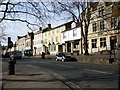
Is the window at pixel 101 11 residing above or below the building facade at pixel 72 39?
above

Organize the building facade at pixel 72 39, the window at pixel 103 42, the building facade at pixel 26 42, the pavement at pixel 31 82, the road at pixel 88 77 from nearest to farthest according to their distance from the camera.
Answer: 1. the pavement at pixel 31 82
2. the road at pixel 88 77
3. the window at pixel 103 42
4. the building facade at pixel 72 39
5. the building facade at pixel 26 42

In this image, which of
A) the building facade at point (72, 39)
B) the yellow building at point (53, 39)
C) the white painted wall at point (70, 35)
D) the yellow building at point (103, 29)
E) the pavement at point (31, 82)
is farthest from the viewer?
the yellow building at point (53, 39)

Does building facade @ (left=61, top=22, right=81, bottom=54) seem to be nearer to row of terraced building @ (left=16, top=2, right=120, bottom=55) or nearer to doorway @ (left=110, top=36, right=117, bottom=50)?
row of terraced building @ (left=16, top=2, right=120, bottom=55)

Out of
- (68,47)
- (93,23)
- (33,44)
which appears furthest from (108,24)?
(33,44)

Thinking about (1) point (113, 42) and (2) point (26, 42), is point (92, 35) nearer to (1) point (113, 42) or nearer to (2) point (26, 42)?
(1) point (113, 42)

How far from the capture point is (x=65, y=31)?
89312mm

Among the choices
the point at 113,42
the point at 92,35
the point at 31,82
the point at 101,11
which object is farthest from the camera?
the point at 92,35

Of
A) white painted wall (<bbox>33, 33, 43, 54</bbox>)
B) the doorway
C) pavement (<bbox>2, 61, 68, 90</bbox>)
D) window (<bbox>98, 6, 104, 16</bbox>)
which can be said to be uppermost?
window (<bbox>98, 6, 104, 16</bbox>)

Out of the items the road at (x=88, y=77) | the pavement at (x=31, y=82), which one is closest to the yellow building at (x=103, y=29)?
the road at (x=88, y=77)

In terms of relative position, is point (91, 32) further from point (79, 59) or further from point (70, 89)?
point (70, 89)

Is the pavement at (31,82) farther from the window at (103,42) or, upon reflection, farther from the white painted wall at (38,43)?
the white painted wall at (38,43)

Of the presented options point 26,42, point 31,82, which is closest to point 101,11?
point 31,82

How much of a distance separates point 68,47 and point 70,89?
72.2 meters

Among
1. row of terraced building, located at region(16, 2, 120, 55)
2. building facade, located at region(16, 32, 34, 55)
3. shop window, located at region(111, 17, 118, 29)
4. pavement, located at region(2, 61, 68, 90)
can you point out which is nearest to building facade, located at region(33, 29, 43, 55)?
row of terraced building, located at region(16, 2, 120, 55)
